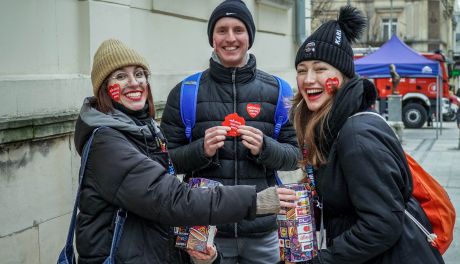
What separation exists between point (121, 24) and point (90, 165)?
9.31 ft

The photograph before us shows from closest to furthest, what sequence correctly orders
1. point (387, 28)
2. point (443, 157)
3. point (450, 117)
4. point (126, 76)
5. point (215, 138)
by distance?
point (126, 76) < point (215, 138) < point (443, 157) < point (450, 117) < point (387, 28)

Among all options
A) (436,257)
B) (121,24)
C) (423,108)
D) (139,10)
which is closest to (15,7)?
(121,24)

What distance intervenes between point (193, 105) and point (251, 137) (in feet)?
1.51

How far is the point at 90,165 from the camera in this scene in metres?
2.32

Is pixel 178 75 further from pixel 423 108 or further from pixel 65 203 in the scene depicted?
pixel 423 108

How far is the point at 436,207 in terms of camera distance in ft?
8.45

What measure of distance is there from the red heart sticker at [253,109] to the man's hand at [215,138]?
36 cm

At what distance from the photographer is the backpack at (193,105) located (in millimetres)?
3508

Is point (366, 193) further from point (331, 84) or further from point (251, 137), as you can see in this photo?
point (251, 137)

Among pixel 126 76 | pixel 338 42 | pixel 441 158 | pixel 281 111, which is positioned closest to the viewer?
pixel 126 76

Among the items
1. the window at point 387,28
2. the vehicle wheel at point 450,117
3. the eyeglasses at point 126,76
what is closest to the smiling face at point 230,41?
the eyeglasses at point 126,76

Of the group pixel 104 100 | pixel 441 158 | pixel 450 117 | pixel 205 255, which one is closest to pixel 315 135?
pixel 205 255

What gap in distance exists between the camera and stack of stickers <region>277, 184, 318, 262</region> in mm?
2568

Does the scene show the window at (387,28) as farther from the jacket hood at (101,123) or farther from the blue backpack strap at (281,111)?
the jacket hood at (101,123)
